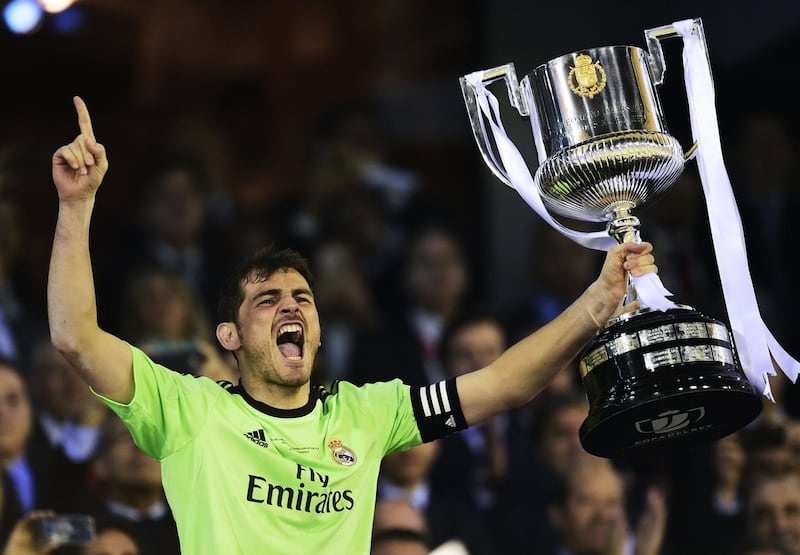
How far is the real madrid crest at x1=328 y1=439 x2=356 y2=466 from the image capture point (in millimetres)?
2988

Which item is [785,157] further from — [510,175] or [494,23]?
[510,175]

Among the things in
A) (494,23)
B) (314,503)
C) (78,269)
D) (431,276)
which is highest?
(494,23)

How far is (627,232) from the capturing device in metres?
3.18

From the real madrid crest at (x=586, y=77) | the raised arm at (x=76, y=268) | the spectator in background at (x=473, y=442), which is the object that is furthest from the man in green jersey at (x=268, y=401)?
the spectator in background at (x=473, y=442)

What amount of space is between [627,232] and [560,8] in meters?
4.81

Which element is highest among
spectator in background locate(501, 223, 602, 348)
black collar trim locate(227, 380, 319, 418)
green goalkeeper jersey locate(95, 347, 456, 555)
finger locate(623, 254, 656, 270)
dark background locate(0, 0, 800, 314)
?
dark background locate(0, 0, 800, 314)

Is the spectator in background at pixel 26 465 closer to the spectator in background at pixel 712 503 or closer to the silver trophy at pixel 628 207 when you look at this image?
the silver trophy at pixel 628 207

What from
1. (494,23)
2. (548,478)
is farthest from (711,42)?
(548,478)

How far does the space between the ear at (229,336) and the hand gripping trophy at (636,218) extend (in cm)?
88

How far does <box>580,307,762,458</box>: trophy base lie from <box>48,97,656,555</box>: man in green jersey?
13 centimetres

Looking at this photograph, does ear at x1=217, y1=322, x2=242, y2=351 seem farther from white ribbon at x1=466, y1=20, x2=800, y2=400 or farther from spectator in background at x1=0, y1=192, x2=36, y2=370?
spectator in background at x1=0, y1=192, x2=36, y2=370

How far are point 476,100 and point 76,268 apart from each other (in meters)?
1.26

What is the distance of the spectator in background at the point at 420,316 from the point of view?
5723 millimetres

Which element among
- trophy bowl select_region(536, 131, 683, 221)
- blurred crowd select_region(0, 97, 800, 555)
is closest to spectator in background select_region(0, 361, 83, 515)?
blurred crowd select_region(0, 97, 800, 555)
